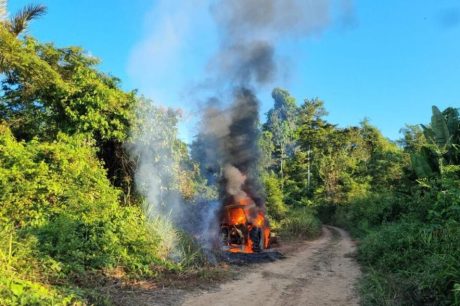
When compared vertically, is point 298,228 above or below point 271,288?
above

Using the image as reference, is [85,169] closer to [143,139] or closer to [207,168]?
[143,139]

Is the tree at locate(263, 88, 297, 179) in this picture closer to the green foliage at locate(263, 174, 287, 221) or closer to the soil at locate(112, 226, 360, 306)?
the green foliage at locate(263, 174, 287, 221)

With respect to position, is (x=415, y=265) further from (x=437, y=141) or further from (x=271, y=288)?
(x=437, y=141)

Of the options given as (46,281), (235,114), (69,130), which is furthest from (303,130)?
(46,281)

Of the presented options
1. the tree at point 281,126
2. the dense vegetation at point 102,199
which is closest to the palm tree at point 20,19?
the dense vegetation at point 102,199

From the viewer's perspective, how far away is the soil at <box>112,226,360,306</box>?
25.4ft

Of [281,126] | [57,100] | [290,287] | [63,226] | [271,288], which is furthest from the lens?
[281,126]

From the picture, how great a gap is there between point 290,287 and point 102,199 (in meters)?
5.88

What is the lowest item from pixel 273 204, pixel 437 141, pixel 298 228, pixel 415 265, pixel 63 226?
pixel 415 265

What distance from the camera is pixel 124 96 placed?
15078mm

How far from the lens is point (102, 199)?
1180 centimetres

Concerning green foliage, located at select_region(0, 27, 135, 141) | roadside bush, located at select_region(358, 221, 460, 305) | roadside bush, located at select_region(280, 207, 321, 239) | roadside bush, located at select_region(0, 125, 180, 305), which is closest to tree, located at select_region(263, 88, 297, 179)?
roadside bush, located at select_region(280, 207, 321, 239)

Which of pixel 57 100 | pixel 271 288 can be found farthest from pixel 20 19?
pixel 271 288

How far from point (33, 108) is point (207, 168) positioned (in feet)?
25.5
